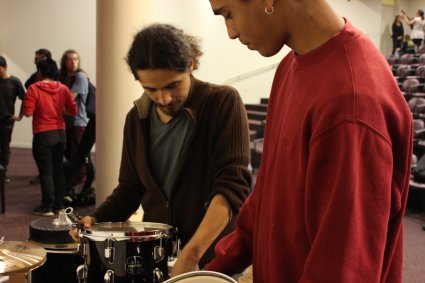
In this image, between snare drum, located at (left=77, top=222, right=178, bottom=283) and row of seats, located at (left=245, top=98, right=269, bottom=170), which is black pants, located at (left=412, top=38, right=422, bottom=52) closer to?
row of seats, located at (left=245, top=98, right=269, bottom=170)

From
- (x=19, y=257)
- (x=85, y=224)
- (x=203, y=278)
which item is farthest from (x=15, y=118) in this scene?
(x=203, y=278)

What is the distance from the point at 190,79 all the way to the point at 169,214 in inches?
16.3

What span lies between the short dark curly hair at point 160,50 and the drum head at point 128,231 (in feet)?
1.45

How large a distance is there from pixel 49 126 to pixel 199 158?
11.4 feet

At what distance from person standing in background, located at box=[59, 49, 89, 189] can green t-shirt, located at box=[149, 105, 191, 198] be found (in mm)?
3859

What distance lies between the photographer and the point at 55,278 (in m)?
1.99

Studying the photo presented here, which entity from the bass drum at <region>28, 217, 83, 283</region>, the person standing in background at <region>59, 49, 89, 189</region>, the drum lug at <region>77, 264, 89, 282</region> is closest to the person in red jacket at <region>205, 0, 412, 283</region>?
the drum lug at <region>77, 264, 89, 282</region>

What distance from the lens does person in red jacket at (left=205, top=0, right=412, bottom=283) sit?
0.73 metres

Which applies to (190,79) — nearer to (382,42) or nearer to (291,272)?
(291,272)

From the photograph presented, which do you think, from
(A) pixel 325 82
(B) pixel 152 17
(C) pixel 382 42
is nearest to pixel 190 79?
(A) pixel 325 82

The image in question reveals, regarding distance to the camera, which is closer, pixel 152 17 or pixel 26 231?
pixel 152 17

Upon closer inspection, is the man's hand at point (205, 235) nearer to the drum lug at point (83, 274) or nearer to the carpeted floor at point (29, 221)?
the drum lug at point (83, 274)

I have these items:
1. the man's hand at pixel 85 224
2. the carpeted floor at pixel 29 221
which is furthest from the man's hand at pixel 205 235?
the carpeted floor at pixel 29 221

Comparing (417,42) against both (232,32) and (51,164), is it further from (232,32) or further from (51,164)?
(232,32)
